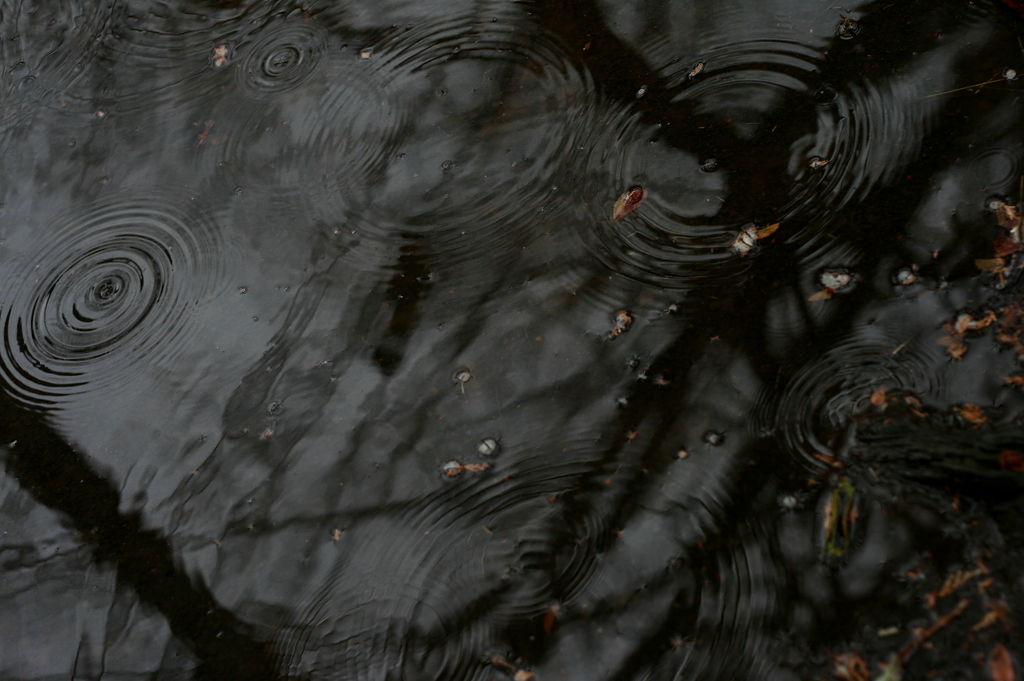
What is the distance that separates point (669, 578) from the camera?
194 centimetres

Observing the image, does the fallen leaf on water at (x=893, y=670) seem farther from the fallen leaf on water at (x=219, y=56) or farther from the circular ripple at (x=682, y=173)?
the fallen leaf on water at (x=219, y=56)

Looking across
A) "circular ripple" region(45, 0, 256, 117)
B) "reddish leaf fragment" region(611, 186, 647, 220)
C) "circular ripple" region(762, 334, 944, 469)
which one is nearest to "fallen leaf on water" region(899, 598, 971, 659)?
"circular ripple" region(762, 334, 944, 469)

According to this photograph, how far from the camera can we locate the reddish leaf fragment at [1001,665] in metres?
1.63

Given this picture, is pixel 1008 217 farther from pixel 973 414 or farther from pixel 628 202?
pixel 628 202

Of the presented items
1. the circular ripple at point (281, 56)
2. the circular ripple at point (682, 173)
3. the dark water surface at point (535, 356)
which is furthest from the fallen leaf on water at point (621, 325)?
the circular ripple at point (281, 56)

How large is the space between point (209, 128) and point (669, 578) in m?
2.39

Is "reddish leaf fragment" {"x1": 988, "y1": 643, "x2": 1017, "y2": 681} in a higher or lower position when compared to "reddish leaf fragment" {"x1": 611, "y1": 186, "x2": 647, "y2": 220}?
lower

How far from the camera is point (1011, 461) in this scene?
5.66ft

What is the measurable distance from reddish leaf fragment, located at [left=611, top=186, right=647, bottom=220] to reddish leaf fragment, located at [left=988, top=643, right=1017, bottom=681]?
150 centimetres

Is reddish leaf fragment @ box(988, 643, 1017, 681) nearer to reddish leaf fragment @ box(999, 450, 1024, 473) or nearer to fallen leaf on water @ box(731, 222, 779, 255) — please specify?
reddish leaf fragment @ box(999, 450, 1024, 473)

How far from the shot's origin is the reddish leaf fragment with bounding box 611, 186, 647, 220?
2354 millimetres

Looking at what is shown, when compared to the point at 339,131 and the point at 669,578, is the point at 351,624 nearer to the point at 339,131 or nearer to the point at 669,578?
the point at 669,578

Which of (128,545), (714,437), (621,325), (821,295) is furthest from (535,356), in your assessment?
(128,545)

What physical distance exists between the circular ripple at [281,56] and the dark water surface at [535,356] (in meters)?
0.02
